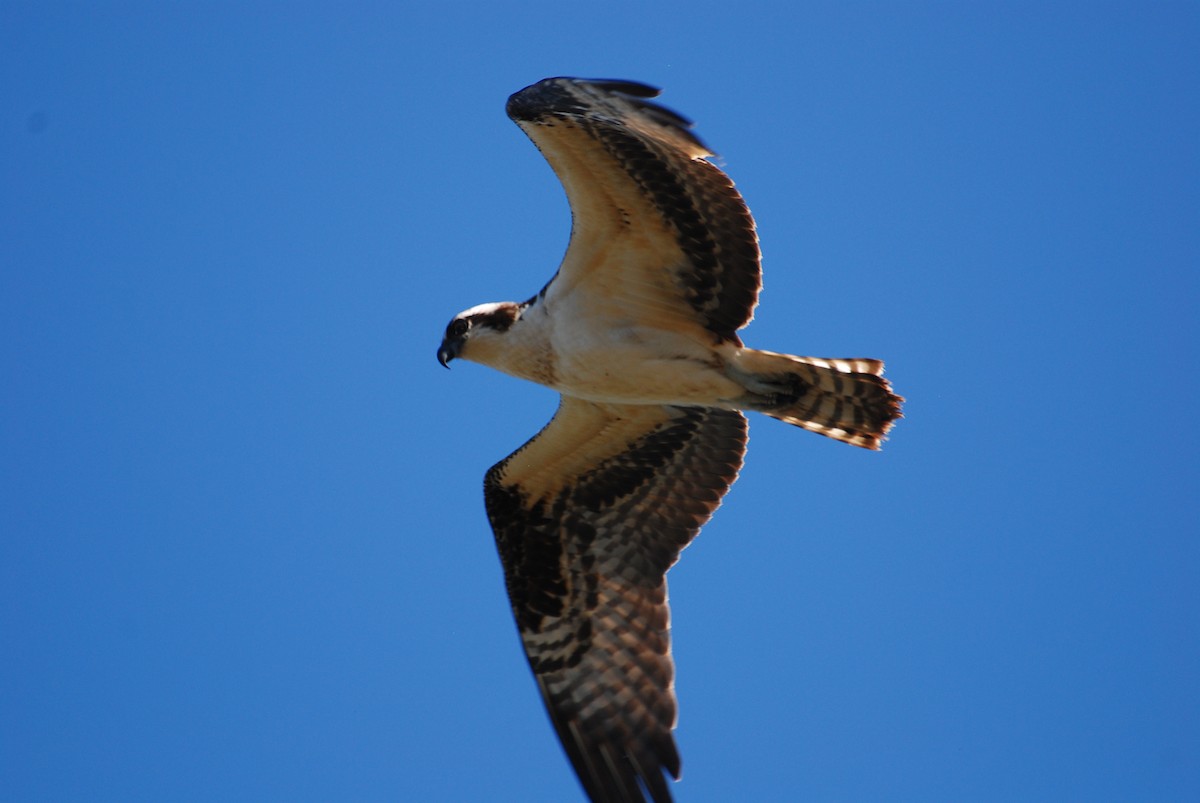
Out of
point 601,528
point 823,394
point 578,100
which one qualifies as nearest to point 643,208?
point 578,100

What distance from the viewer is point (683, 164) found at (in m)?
6.85

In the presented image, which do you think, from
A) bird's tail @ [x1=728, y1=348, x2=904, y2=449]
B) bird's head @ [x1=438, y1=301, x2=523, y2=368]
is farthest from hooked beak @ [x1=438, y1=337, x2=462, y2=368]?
bird's tail @ [x1=728, y1=348, x2=904, y2=449]

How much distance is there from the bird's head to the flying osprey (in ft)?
0.04

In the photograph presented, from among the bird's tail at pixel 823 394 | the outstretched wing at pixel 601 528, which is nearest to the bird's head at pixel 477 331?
the outstretched wing at pixel 601 528

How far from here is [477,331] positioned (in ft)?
25.4

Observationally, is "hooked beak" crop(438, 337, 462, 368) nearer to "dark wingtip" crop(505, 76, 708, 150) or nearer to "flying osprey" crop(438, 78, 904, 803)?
"flying osprey" crop(438, 78, 904, 803)

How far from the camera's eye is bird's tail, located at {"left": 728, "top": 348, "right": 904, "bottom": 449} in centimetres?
753

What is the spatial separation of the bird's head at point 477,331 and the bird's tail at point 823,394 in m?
1.33

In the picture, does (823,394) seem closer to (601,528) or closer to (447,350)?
(601,528)

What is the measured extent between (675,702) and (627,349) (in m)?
2.08

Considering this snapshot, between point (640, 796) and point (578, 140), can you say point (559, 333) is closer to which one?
point (578, 140)

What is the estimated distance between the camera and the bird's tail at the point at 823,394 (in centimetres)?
753

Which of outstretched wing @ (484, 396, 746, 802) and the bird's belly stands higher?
the bird's belly

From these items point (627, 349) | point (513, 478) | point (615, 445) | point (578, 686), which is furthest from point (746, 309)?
point (578, 686)
